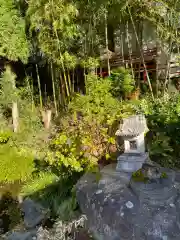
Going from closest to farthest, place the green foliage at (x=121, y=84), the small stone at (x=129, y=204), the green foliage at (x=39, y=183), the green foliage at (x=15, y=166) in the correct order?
the small stone at (x=129, y=204)
the green foliage at (x=39, y=183)
the green foliage at (x=15, y=166)
the green foliage at (x=121, y=84)

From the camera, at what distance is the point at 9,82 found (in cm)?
685

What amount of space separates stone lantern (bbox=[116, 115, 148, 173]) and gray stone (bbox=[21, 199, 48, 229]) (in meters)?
1.49

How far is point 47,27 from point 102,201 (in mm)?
4087

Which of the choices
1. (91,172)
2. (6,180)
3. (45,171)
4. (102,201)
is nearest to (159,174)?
(102,201)

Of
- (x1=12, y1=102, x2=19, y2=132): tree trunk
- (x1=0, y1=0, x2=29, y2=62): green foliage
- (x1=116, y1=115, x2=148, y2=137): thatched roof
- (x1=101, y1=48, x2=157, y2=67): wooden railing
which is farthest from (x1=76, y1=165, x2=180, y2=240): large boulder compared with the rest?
(x1=101, y1=48, x2=157, y2=67): wooden railing

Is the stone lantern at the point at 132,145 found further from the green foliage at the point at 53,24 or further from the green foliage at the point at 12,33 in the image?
the green foliage at the point at 12,33

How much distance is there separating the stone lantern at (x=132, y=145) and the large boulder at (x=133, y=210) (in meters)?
0.28

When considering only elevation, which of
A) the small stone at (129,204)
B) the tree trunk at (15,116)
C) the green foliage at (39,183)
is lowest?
the green foliage at (39,183)

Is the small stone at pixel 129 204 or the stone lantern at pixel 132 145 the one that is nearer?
the small stone at pixel 129 204

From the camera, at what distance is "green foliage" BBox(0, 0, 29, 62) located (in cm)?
625

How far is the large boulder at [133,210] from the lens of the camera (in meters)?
3.22

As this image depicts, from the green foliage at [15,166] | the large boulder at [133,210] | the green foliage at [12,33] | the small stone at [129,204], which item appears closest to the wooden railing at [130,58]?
the green foliage at [12,33]

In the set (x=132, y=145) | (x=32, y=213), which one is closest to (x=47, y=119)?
(x=32, y=213)

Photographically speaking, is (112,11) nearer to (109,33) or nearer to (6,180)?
(109,33)
